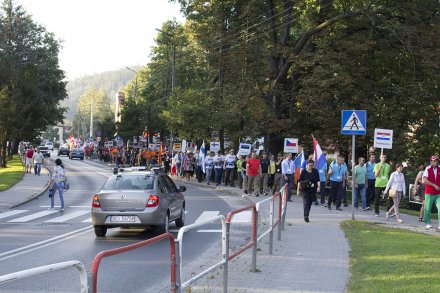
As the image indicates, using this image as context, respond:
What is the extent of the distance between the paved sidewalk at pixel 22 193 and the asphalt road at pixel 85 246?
0.42 meters

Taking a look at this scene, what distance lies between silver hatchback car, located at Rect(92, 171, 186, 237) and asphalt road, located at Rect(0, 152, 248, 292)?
0.38 metres

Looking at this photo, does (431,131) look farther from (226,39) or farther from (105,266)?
(105,266)

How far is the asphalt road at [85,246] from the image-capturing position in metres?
4.89

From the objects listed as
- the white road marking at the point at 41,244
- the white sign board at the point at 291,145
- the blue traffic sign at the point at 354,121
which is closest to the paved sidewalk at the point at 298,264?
the blue traffic sign at the point at 354,121

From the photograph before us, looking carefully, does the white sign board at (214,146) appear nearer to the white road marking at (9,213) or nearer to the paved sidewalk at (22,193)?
the paved sidewalk at (22,193)

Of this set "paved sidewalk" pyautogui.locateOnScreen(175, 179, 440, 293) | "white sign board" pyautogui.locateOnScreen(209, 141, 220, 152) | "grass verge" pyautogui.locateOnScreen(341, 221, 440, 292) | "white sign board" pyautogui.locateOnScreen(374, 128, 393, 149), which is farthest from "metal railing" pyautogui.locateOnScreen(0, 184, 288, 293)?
"white sign board" pyautogui.locateOnScreen(209, 141, 220, 152)

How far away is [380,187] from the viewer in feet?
70.9

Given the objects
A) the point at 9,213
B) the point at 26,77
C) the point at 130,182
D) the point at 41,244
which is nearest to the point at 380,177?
the point at 130,182

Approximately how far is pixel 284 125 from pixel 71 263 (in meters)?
30.6

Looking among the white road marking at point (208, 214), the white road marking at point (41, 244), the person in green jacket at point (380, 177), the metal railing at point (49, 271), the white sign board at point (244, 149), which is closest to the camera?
the metal railing at point (49, 271)

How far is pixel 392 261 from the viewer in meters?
11.0

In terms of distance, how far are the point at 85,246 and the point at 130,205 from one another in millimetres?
1802

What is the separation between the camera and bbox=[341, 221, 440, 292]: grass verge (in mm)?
8977

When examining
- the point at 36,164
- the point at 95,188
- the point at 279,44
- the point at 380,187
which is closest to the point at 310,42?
the point at 279,44
